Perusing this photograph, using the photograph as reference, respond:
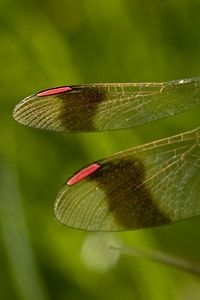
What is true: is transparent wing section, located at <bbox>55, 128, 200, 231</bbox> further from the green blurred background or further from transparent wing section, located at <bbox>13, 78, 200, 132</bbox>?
the green blurred background

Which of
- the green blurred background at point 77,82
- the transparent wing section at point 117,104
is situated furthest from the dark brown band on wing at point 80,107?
the green blurred background at point 77,82

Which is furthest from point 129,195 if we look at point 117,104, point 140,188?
point 117,104

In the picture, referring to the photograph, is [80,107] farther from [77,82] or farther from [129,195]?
[77,82]

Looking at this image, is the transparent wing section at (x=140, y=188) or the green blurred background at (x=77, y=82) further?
the green blurred background at (x=77, y=82)

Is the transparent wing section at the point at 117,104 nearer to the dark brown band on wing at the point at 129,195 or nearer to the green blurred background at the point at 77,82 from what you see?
the dark brown band on wing at the point at 129,195

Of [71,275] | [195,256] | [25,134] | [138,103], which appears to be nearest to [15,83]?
[25,134]

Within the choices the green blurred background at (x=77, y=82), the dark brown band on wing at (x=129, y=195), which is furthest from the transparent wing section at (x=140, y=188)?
the green blurred background at (x=77, y=82)

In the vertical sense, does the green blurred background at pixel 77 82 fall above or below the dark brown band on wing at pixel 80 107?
below
